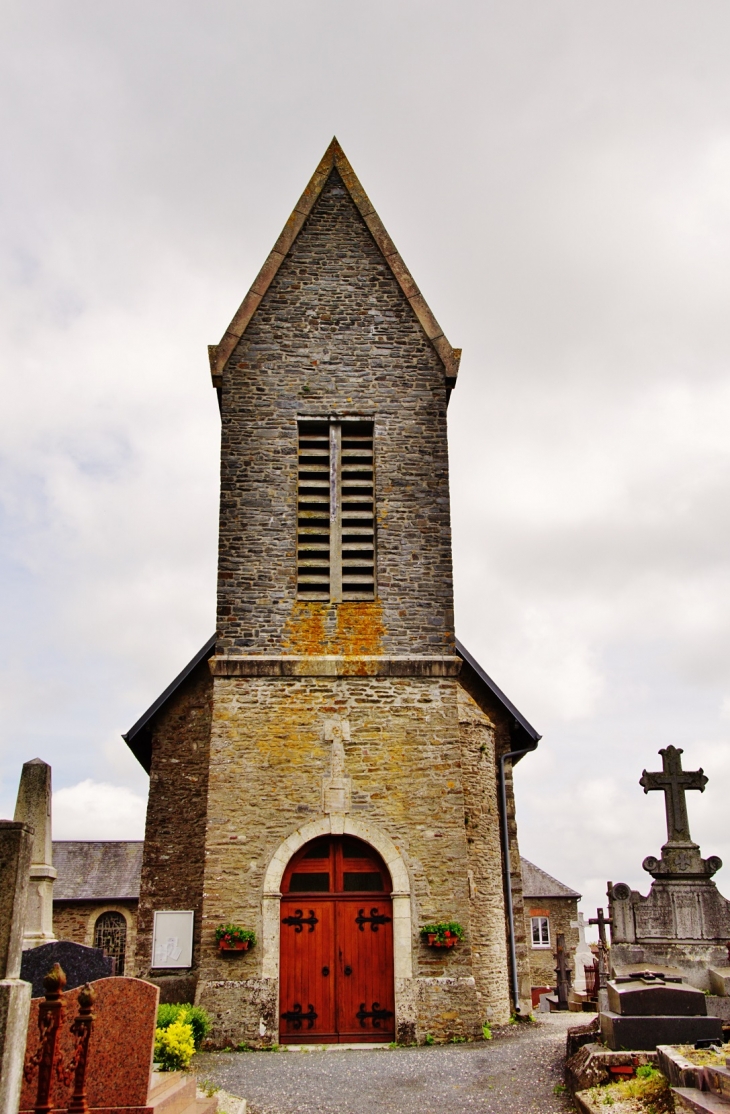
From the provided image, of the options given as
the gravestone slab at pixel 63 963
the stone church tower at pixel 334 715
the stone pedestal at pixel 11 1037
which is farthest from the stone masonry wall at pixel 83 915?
the stone pedestal at pixel 11 1037

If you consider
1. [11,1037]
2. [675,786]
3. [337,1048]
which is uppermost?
[675,786]

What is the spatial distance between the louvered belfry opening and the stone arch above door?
10.9ft

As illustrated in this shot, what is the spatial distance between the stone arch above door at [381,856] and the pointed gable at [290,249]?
7.22 m

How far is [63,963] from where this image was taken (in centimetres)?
812

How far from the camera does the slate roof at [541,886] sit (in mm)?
31391

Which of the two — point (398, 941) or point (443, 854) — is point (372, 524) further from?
point (398, 941)

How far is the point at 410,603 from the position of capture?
1420cm

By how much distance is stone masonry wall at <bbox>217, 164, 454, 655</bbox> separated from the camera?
14.0 meters

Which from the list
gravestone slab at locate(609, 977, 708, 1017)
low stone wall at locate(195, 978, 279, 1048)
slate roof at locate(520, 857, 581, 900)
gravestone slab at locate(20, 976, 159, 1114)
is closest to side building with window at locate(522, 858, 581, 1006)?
slate roof at locate(520, 857, 581, 900)

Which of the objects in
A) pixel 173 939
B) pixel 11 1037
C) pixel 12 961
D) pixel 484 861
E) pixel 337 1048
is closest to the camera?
pixel 11 1037

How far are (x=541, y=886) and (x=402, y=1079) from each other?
23655mm

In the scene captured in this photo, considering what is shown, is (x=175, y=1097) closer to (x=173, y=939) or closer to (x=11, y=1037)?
(x=11, y=1037)

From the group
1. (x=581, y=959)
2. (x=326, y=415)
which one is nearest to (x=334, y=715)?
(x=326, y=415)

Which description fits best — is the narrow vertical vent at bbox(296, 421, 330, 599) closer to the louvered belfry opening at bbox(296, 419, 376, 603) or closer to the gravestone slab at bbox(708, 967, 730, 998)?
the louvered belfry opening at bbox(296, 419, 376, 603)
